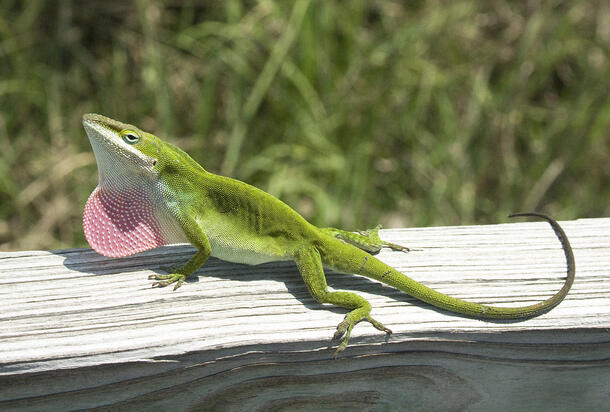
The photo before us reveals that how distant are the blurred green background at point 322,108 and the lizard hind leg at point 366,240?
5.48ft

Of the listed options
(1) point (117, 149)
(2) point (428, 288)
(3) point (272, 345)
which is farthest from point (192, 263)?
(2) point (428, 288)

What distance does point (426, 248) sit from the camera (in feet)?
5.85

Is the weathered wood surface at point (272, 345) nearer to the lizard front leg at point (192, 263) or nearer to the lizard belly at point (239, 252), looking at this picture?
the lizard front leg at point (192, 263)

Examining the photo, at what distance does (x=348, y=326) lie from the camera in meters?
1.34

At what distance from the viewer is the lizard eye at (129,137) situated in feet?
5.70

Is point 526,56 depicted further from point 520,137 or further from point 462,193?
point 462,193

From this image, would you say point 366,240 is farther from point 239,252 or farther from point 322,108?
point 322,108

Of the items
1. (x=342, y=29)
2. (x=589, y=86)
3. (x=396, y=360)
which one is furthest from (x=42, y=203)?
(x=589, y=86)

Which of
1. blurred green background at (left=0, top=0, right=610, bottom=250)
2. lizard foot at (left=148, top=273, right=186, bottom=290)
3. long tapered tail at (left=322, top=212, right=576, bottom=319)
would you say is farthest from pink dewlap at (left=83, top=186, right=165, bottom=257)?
blurred green background at (left=0, top=0, right=610, bottom=250)

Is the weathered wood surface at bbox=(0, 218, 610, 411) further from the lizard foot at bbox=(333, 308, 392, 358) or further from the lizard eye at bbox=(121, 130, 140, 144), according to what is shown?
the lizard eye at bbox=(121, 130, 140, 144)

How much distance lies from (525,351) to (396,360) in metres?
0.31

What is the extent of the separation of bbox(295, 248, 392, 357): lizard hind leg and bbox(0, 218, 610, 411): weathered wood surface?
0.08 feet

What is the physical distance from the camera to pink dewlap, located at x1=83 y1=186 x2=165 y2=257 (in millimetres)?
1581

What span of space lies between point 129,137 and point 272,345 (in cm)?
84
